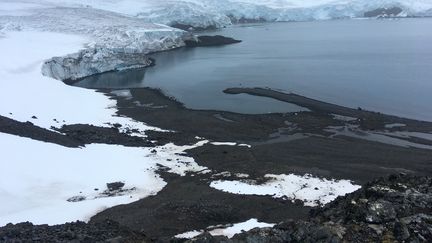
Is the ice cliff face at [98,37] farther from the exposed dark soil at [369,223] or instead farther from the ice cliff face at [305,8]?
the ice cliff face at [305,8]

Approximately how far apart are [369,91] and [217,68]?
2269 cm

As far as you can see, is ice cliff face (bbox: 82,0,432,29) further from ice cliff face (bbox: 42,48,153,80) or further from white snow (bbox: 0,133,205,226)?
white snow (bbox: 0,133,205,226)

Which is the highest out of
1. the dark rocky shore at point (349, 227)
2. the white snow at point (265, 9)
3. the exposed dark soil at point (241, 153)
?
the white snow at point (265, 9)

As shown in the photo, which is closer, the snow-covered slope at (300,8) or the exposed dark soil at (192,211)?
the exposed dark soil at (192,211)

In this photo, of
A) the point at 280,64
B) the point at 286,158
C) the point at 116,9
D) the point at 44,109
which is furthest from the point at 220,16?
the point at 286,158

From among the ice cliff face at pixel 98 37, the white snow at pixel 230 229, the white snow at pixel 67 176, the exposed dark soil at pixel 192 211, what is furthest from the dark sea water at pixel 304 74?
the white snow at pixel 230 229

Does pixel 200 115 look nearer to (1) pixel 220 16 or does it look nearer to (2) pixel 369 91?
(2) pixel 369 91

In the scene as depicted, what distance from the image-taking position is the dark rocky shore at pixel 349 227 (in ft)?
34.2

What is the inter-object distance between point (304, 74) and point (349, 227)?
44.4 meters

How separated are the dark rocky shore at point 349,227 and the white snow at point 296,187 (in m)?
5.73

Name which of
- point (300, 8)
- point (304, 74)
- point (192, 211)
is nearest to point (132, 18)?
point (304, 74)

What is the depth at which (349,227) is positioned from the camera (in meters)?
10.7

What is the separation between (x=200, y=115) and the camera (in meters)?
36.9

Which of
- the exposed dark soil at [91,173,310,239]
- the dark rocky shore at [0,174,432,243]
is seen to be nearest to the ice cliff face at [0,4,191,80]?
the exposed dark soil at [91,173,310,239]
